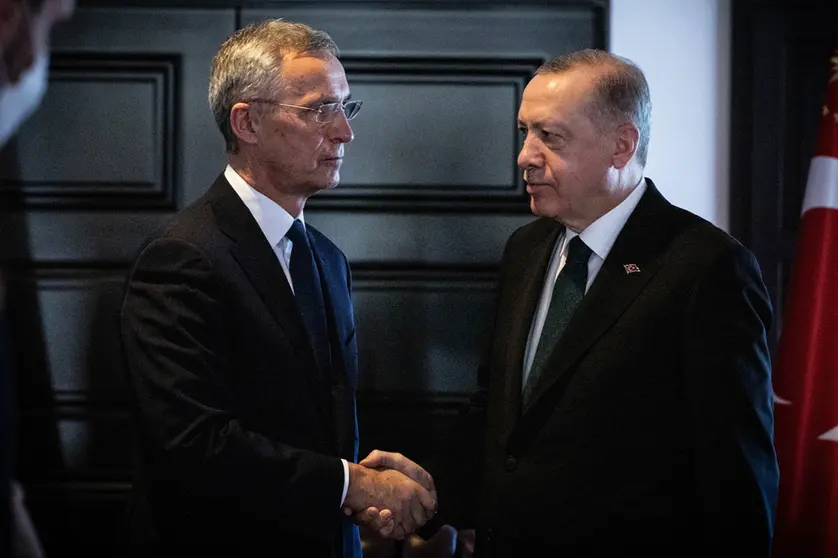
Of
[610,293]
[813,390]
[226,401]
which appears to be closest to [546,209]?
[610,293]

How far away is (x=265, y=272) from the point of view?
6.25ft

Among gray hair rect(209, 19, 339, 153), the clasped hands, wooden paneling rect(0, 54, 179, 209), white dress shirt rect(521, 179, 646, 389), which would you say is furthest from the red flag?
wooden paneling rect(0, 54, 179, 209)

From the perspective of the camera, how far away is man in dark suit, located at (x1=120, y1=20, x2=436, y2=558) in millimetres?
1786

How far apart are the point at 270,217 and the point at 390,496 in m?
0.61

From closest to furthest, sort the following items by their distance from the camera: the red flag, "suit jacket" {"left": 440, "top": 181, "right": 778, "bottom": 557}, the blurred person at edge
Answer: the blurred person at edge, "suit jacket" {"left": 440, "top": 181, "right": 778, "bottom": 557}, the red flag

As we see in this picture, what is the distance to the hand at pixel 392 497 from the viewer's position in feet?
6.20

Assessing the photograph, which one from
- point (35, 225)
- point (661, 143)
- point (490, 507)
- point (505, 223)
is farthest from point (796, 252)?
point (35, 225)

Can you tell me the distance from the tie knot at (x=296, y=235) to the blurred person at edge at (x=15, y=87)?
1.16m

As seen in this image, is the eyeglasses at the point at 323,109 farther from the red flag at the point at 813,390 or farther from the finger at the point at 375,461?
the red flag at the point at 813,390

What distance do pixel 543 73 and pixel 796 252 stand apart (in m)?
0.93

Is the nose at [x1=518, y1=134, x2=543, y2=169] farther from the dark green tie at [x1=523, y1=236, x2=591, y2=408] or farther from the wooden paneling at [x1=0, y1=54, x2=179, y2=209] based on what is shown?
the wooden paneling at [x1=0, y1=54, x2=179, y2=209]

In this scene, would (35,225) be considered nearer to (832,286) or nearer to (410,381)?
(410,381)

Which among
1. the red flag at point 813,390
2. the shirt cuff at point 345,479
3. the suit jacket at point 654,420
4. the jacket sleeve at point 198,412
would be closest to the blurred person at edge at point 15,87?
the jacket sleeve at point 198,412

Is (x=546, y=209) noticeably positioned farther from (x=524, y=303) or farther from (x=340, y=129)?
(x=340, y=129)
